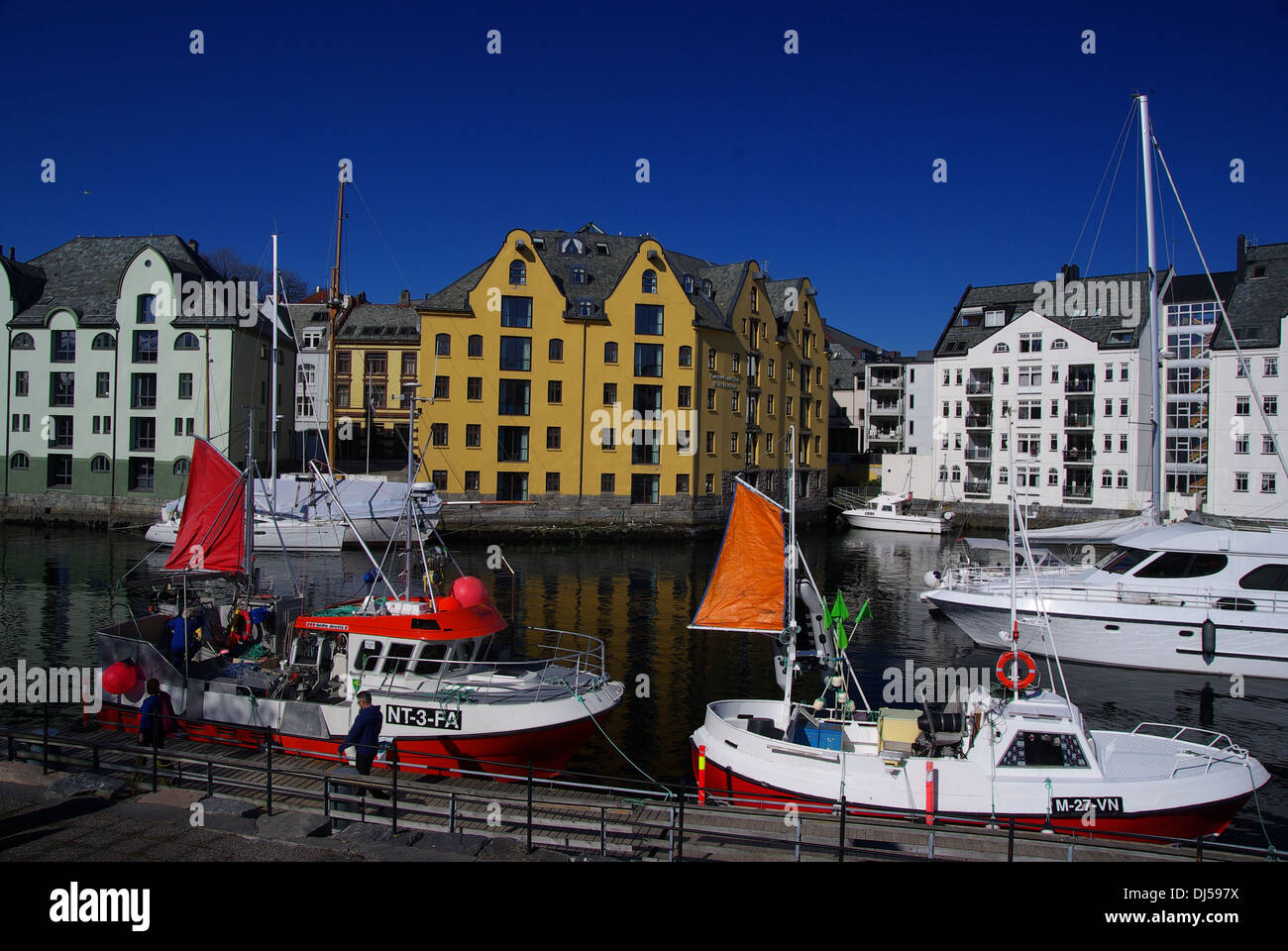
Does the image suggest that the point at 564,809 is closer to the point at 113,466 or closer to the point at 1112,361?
the point at 113,466

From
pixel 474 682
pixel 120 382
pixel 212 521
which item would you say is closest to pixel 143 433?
pixel 120 382

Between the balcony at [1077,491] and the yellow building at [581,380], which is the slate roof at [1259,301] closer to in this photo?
the balcony at [1077,491]

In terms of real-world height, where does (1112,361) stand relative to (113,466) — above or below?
above

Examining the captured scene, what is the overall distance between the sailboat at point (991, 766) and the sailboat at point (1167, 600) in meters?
11.9

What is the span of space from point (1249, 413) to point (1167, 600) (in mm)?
43331

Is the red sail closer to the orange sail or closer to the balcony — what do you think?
the orange sail

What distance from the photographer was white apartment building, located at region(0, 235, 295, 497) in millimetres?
65312

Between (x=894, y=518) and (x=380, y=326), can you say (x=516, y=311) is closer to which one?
(x=380, y=326)

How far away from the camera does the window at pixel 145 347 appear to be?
66188 millimetres

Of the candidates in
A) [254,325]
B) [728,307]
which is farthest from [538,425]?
[254,325]

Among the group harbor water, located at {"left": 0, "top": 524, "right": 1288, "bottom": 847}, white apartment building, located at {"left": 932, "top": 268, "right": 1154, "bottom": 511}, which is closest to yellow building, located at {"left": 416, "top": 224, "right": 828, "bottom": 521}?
harbor water, located at {"left": 0, "top": 524, "right": 1288, "bottom": 847}

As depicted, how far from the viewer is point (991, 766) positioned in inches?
601
